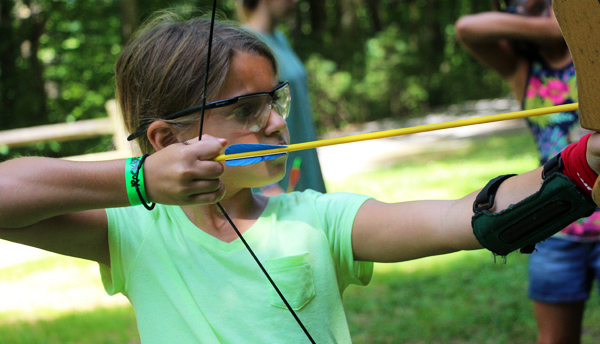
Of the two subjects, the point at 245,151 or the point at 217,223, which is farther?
the point at 217,223

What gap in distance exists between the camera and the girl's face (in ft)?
4.41

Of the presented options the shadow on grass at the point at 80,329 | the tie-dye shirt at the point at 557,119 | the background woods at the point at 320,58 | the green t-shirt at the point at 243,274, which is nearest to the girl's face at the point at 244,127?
the green t-shirt at the point at 243,274

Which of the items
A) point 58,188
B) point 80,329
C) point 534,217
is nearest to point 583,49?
point 534,217

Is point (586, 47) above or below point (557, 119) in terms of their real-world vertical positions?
above

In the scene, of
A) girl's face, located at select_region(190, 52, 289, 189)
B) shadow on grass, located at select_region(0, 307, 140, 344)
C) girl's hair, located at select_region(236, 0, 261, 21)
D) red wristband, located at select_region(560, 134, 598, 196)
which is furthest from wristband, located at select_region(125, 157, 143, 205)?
shadow on grass, located at select_region(0, 307, 140, 344)

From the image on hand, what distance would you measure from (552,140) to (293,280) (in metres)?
1.34

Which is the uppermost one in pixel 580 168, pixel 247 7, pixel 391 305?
pixel 247 7

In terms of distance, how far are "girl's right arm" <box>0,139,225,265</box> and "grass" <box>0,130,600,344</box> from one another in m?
2.27

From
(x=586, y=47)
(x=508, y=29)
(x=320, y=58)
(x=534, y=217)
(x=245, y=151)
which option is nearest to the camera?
(x=586, y=47)

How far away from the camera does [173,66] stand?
1.38m

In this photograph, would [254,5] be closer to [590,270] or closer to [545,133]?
[545,133]

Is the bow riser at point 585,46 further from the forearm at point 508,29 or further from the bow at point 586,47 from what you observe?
the forearm at point 508,29

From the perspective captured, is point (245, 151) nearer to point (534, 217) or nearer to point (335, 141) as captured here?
point (335, 141)

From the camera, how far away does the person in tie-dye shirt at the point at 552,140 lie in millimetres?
2137
